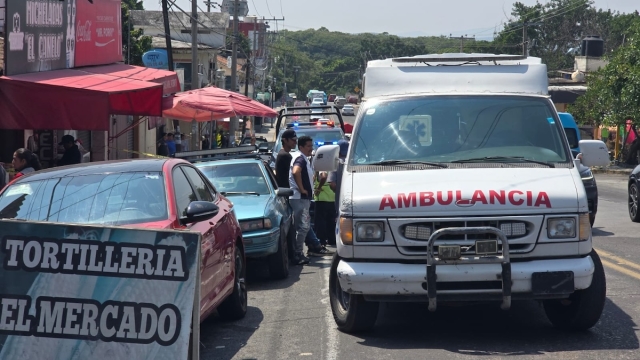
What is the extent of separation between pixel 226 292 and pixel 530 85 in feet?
11.6

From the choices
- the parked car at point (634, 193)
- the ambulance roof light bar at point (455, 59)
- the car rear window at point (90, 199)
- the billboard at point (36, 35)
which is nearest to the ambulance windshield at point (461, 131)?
the ambulance roof light bar at point (455, 59)

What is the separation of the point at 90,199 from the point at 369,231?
2242 millimetres

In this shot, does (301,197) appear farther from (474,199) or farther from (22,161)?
(474,199)

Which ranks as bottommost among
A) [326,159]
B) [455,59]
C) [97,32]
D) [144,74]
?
[326,159]

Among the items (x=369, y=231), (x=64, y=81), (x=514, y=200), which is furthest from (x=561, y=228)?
(x=64, y=81)

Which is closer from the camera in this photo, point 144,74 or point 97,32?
point 144,74

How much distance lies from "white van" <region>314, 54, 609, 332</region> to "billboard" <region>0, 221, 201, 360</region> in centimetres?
209

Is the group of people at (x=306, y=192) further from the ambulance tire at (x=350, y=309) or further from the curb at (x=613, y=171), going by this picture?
the curb at (x=613, y=171)

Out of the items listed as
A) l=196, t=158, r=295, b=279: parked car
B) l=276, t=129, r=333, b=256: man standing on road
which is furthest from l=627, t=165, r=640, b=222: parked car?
l=196, t=158, r=295, b=279: parked car

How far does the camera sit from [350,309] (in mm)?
7461

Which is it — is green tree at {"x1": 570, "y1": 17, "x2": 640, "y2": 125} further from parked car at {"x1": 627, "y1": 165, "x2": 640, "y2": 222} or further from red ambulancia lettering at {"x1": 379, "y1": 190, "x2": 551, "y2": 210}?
red ambulancia lettering at {"x1": 379, "y1": 190, "x2": 551, "y2": 210}

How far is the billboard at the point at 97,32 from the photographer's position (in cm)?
1794

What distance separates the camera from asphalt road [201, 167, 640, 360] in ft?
22.9

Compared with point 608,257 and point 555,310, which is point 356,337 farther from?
point 608,257
